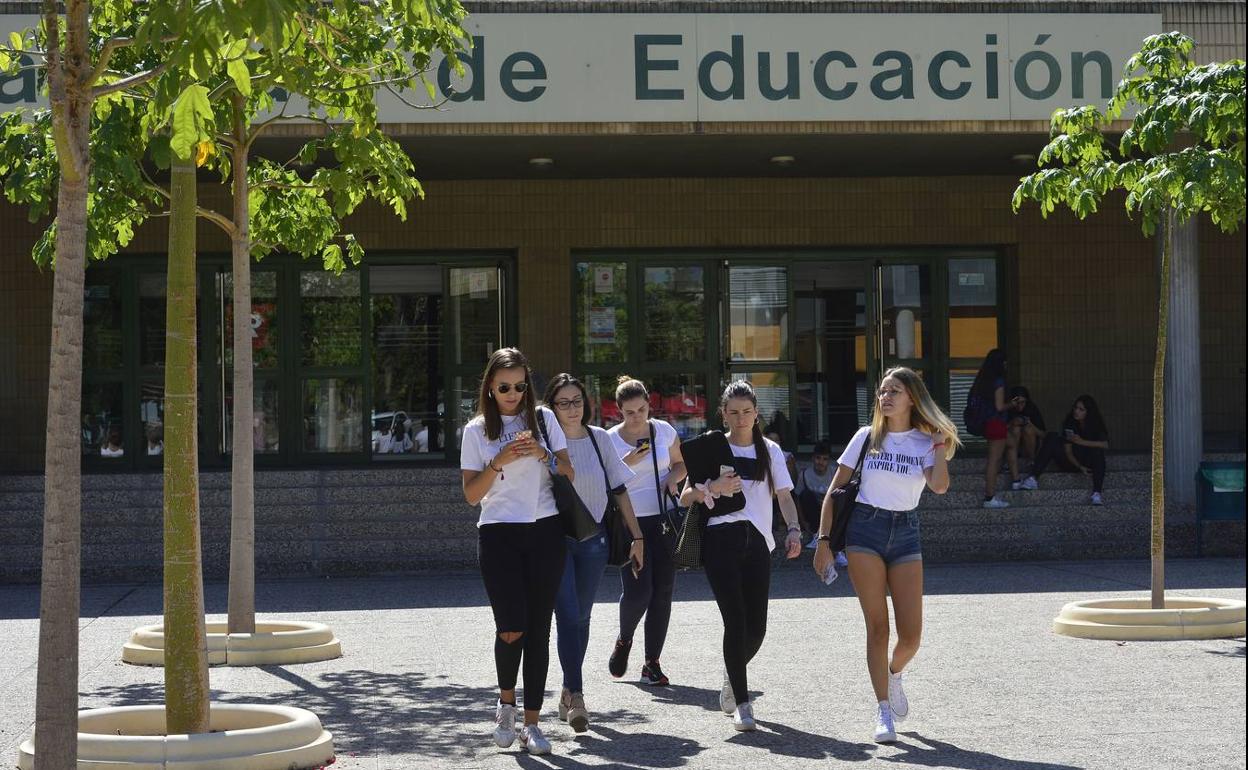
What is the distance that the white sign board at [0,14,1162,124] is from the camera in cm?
1492

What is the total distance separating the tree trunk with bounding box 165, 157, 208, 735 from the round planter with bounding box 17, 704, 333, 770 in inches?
7.7

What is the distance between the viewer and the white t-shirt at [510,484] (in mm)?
7336

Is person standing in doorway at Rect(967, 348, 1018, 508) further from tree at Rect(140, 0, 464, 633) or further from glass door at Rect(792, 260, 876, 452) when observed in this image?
tree at Rect(140, 0, 464, 633)

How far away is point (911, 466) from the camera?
767cm

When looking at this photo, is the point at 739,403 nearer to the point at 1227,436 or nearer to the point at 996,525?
the point at 996,525

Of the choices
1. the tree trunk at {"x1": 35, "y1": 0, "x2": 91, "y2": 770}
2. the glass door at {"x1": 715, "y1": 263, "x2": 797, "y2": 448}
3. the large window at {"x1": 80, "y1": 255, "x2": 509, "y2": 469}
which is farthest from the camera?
the glass door at {"x1": 715, "y1": 263, "x2": 797, "y2": 448}

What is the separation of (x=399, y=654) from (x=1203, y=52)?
987 centimetres

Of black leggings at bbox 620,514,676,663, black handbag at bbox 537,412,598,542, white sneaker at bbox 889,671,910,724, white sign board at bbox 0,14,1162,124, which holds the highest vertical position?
white sign board at bbox 0,14,1162,124

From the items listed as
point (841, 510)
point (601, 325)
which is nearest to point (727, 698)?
point (841, 510)

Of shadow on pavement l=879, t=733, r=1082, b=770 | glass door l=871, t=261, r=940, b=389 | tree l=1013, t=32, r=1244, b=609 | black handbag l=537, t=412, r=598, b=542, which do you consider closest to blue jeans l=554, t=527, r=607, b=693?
black handbag l=537, t=412, r=598, b=542

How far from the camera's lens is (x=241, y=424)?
Result: 1057cm

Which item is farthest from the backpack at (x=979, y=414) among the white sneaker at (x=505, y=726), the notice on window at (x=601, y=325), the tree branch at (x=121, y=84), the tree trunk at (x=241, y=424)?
the tree branch at (x=121, y=84)

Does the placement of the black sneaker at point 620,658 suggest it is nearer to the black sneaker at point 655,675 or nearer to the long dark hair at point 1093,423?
the black sneaker at point 655,675

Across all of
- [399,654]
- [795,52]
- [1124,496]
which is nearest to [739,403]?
[399,654]
